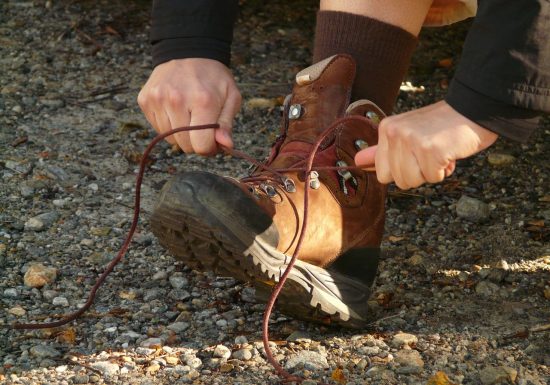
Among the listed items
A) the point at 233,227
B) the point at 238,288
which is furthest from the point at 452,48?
the point at 233,227

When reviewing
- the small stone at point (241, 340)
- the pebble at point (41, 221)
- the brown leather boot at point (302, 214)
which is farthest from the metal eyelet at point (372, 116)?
the pebble at point (41, 221)

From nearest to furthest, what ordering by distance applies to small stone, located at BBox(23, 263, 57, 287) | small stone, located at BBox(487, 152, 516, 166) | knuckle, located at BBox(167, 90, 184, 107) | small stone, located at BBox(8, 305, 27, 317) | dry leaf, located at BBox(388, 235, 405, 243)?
knuckle, located at BBox(167, 90, 184, 107), small stone, located at BBox(8, 305, 27, 317), small stone, located at BBox(23, 263, 57, 287), dry leaf, located at BBox(388, 235, 405, 243), small stone, located at BBox(487, 152, 516, 166)

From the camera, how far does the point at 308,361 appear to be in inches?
64.1

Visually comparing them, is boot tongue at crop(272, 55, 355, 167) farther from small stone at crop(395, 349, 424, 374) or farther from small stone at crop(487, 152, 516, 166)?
small stone at crop(487, 152, 516, 166)

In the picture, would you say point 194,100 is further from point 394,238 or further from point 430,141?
point 394,238

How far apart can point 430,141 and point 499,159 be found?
1.16 metres

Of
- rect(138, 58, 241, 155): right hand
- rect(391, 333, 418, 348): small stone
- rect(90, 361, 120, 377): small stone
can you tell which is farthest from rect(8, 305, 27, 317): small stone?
rect(391, 333, 418, 348): small stone

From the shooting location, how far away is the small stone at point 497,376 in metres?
1.57

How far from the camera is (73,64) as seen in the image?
9.87 ft

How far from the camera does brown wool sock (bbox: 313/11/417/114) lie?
183 cm

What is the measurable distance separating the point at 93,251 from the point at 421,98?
1214 millimetres

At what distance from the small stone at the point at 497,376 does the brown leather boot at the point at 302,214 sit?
25cm

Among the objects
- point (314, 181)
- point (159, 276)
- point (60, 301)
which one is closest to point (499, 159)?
point (314, 181)

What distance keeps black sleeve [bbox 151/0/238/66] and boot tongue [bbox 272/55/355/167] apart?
180 millimetres
